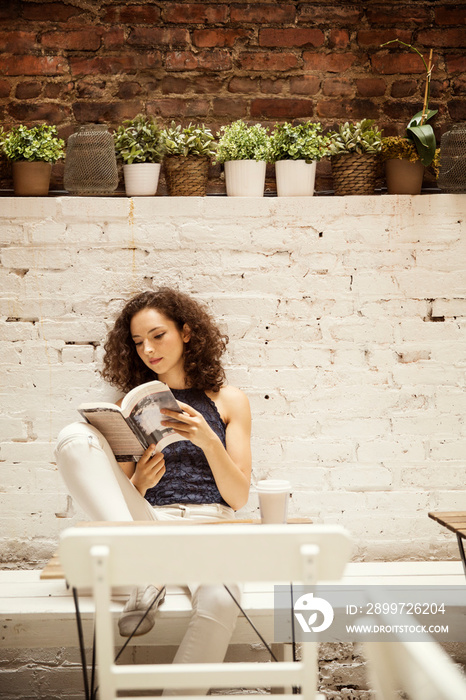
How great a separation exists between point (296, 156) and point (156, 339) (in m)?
0.81

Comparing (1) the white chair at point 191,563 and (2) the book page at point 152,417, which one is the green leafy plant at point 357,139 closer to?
(2) the book page at point 152,417

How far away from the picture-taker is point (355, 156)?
2.36 meters

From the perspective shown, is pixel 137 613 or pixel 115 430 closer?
pixel 137 613

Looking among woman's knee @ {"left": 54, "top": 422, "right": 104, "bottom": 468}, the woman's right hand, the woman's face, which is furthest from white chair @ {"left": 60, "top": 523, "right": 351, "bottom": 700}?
the woman's face

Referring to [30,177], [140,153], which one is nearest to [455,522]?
[140,153]

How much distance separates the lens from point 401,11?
2.53 metres

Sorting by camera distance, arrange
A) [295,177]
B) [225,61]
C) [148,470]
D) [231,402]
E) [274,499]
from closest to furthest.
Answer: [274,499] → [148,470] → [231,402] → [295,177] → [225,61]

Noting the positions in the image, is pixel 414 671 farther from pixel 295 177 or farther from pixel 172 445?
pixel 295 177

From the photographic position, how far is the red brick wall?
2.49 m

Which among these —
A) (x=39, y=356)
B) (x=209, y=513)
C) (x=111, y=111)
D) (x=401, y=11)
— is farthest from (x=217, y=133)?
(x=209, y=513)

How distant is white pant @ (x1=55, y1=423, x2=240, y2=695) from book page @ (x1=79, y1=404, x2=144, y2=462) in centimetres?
3

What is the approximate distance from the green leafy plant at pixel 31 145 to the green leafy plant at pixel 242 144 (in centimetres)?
58

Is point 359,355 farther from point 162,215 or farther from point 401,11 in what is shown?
point 401,11

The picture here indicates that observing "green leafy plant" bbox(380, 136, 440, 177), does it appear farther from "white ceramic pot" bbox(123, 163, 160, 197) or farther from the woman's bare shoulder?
the woman's bare shoulder
